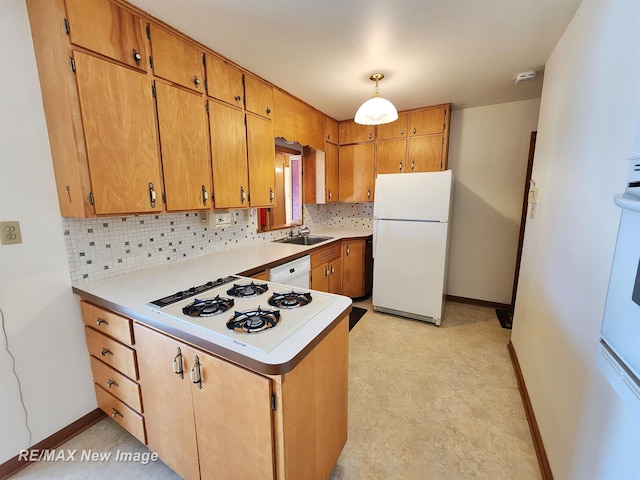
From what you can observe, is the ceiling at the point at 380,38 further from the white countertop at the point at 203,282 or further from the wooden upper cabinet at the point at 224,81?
the white countertop at the point at 203,282

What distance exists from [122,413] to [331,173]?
3.06 metres

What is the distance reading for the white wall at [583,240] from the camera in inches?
35.7

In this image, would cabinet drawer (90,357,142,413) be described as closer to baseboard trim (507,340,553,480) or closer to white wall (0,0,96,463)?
white wall (0,0,96,463)

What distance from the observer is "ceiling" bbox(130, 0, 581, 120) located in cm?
146

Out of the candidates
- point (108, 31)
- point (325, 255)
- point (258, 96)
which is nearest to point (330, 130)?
point (258, 96)

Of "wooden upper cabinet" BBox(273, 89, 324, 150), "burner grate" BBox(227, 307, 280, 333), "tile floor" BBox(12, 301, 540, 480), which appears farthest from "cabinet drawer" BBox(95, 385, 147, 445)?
"wooden upper cabinet" BBox(273, 89, 324, 150)

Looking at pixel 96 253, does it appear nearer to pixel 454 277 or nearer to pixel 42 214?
pixel 42 214

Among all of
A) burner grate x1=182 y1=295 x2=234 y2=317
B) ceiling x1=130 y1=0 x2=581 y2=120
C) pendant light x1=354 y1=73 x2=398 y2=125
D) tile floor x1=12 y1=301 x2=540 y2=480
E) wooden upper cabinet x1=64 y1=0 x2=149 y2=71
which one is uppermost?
ceiling x1=130 y1=0 x2=581 y2=120

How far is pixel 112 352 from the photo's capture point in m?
1.40

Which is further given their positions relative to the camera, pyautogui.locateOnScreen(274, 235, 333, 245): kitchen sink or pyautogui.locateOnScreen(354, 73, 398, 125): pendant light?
pyautogui.locateOnScreen(274, 235, 333, 245): kitchen sink

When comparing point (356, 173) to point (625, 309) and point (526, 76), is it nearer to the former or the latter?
point (526, 76)

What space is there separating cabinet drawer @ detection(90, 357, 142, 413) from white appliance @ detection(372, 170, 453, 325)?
2362 mm

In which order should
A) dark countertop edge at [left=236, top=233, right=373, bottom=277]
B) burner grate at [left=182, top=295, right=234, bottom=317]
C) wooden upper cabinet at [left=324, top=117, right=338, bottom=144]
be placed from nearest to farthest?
burner grate at [left=182, top=295, right=234, bottom=317], dark countertop edge at [left=236, top=233, right=373, bottom=277], wooden upper cabinet at [left=324, top=117, right=338, bottom=144]

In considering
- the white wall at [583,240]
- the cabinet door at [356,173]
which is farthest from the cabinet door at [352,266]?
the white wall at [583,240]
